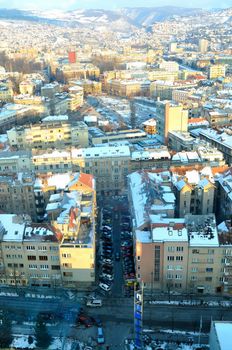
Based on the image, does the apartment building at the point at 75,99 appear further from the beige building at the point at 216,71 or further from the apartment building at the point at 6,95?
the beige building at the point at 216,71

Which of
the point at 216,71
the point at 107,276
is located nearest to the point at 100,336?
the point at 107,276

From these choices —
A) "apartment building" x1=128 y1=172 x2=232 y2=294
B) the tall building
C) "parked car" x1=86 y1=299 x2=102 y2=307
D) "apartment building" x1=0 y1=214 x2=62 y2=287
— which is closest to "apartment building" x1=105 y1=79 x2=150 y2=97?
the tall building

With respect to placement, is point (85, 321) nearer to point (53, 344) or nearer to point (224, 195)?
point (53, 344)

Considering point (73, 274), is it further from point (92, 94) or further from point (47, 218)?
point (92, 94)

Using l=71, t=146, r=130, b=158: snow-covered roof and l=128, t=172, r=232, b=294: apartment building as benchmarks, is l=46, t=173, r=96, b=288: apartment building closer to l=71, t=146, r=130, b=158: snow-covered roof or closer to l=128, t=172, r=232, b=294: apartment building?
l=128, t=172, r=232, b=294: apartment building

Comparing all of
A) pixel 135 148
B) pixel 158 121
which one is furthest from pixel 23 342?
pixel 158 121

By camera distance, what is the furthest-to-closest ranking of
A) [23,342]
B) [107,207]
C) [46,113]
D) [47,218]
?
[46,113], [107,207], [47,218], [23,342]
